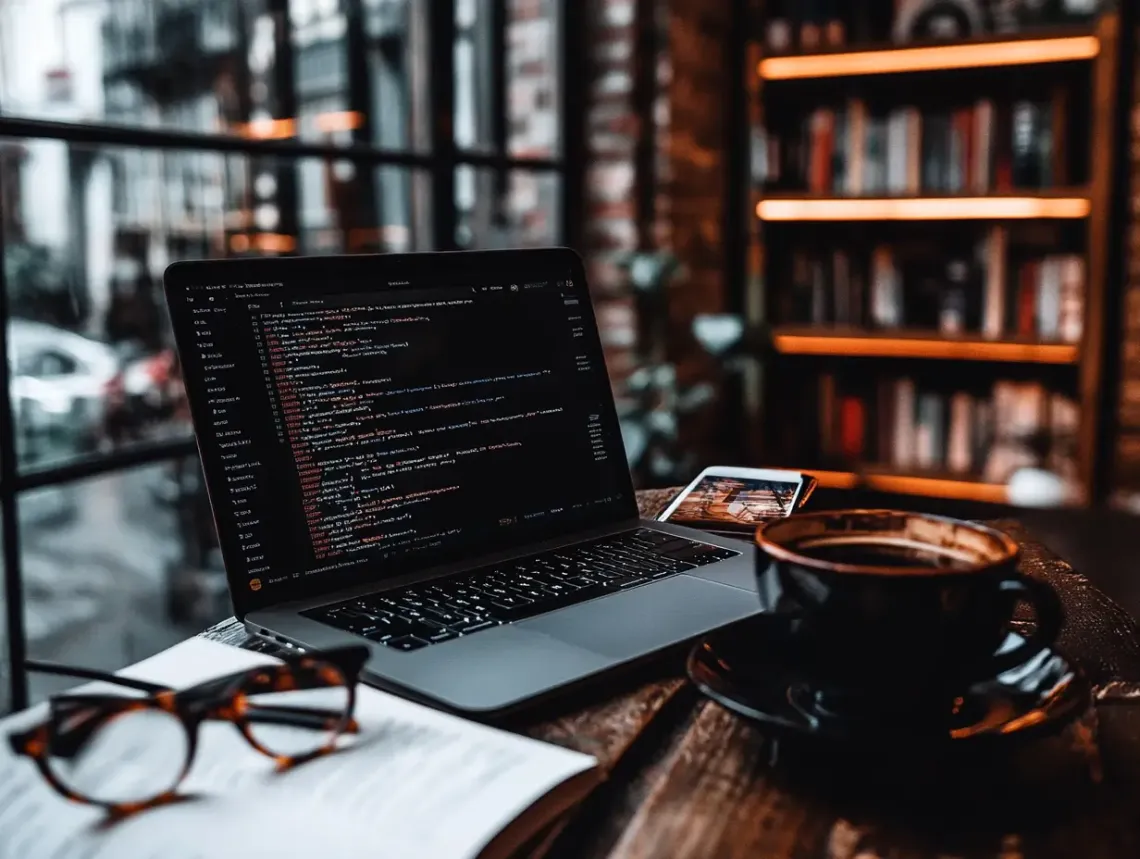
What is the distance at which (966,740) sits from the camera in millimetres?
499

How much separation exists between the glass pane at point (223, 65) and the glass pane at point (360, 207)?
0.07 metres

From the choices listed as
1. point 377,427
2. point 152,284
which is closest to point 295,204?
point 152,284

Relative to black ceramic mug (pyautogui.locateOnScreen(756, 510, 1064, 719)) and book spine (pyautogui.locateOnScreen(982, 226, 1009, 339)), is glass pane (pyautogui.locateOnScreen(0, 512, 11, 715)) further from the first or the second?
book spine (pyautogui.locateOnScreen(982, 226, 1009, 339))

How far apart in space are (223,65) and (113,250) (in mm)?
406

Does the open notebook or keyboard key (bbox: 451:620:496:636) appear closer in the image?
the open notebook

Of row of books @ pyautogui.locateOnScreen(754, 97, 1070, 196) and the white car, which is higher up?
row of books @ pyautogui.locateOnScreen(754, 97, 1070, 196)

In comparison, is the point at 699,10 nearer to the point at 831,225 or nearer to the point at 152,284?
the point at 831,225

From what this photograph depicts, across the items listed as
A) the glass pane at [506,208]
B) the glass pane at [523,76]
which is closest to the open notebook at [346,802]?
the glass pane at [506,208]

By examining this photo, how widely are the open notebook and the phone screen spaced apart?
45 centimetres

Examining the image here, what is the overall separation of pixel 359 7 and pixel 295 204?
1.68ft

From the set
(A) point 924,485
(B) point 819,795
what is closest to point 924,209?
(A) point 924,485

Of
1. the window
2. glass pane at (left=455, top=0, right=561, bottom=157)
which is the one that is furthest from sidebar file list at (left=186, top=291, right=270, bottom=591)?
glass pane at (left=455, top=0, right=561, bottom=157)

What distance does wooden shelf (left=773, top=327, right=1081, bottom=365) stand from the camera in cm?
→ 265

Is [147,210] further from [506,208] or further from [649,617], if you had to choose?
[649,617]
